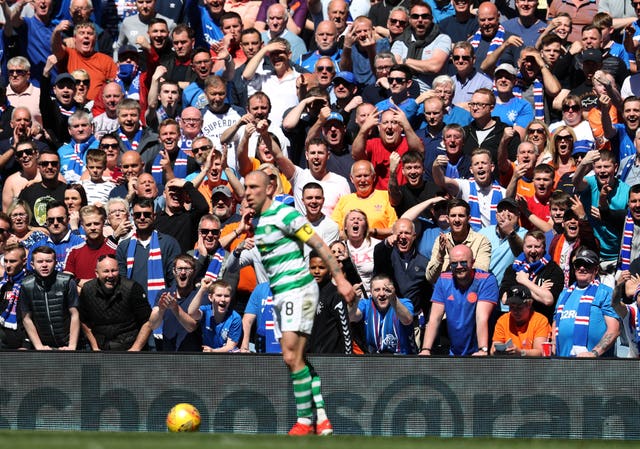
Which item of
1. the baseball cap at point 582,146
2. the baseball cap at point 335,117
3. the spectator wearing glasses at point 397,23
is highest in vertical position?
the spectator wearing glasses at point 397,23

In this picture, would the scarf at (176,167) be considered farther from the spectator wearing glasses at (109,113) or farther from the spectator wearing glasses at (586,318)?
the spectator wearing glasses at (586,318)

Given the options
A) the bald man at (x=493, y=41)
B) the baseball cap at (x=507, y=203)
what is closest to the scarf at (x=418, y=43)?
the bald man at (x=493, y=41)

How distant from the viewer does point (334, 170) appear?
53.6ft

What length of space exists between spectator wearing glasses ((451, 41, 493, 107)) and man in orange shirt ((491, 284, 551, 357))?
4.27 m

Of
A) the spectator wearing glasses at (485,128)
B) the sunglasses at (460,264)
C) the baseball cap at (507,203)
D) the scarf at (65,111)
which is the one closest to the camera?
the sunglasses at (460,264)

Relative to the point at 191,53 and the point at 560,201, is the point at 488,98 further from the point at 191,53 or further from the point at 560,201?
the point at 191,53

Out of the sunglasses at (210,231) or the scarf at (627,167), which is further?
the scarf at (627,167)

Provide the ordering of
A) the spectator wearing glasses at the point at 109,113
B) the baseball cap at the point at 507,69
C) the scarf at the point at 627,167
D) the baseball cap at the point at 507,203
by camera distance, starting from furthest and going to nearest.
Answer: the spectator wearing glasses at the point at 109,113, the baseball cap at the point at 507,69, the scarf at the point at 627,167, the baseball cap at the point at 507,203

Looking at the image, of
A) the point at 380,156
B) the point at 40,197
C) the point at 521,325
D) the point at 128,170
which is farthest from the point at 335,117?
the point at 521,325

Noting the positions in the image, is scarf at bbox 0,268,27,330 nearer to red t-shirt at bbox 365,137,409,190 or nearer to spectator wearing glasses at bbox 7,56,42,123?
spectator wearing glasses at bbox 7,56,42,123

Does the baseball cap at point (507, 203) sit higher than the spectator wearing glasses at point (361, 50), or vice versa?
the spectator wearing glasses at point (361, 50)

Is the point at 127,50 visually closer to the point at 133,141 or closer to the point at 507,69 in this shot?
the point at 133,141

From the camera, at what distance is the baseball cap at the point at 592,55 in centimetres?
1673

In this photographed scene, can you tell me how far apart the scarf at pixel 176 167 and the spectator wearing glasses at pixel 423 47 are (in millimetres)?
3390
